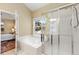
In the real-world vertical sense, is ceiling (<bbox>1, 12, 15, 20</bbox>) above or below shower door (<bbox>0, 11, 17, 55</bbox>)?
above

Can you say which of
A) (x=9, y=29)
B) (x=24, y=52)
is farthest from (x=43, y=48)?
(x=9, y=29)

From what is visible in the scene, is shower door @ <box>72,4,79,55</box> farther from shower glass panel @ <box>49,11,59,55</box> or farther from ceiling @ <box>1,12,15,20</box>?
ceiling @ <box>1,12,15,20</box>

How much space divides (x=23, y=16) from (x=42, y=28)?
0.30 m

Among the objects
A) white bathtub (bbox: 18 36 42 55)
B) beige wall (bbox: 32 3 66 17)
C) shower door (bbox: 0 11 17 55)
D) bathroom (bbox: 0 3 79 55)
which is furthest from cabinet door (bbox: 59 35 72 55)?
shower door (bbox: 0 11 17 55)

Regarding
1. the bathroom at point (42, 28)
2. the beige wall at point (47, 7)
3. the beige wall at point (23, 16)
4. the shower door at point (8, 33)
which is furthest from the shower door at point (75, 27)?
the shower door at point (8, 33)

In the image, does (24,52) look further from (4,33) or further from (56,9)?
(56,9)

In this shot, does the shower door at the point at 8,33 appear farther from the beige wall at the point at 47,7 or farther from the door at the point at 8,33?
the beige wall at the point at 47,7

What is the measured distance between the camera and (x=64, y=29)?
4.11 feet

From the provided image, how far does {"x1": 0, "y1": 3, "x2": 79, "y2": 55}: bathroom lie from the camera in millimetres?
1230

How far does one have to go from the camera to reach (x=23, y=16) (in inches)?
51.0

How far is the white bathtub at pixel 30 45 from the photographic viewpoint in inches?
49.9

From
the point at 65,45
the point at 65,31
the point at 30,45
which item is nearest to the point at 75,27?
the point at 65,31

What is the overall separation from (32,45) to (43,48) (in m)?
0.15

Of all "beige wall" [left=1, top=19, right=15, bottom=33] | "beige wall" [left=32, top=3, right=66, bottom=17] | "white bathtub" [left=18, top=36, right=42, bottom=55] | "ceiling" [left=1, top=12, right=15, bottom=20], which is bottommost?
"white bathtub" [left=18, top=36, right=42, bottom=55]
